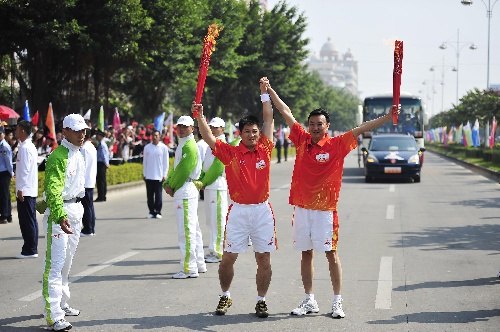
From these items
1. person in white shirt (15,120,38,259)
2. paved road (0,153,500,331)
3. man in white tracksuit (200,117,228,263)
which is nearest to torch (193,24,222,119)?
paved road (0,153,500,331)

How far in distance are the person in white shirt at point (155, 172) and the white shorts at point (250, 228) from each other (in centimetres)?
916

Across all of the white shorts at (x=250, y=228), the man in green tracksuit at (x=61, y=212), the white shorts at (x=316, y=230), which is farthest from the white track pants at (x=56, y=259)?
the white shorts at (x=316, y=230)

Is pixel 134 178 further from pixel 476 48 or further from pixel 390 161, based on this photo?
pixel 476 48

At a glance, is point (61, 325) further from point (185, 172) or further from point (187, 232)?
point (185, 172)

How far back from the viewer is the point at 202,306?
766 centimetres

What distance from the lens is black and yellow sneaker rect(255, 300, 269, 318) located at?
7148 mm

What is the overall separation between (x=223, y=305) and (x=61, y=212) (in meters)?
1.63

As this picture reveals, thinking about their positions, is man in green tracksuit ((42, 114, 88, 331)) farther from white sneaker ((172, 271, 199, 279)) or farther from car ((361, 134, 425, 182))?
car ((361, 134, 425, 182))

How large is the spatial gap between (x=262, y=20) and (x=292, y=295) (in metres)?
47.2

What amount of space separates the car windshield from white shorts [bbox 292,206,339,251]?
835 inches

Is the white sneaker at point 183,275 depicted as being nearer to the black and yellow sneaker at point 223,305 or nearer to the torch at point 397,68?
the black and yellow sneaker at point 223,305

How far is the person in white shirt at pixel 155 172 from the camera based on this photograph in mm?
16453

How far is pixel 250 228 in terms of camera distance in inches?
288

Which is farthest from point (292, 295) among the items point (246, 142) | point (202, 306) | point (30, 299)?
point (30, 299)
